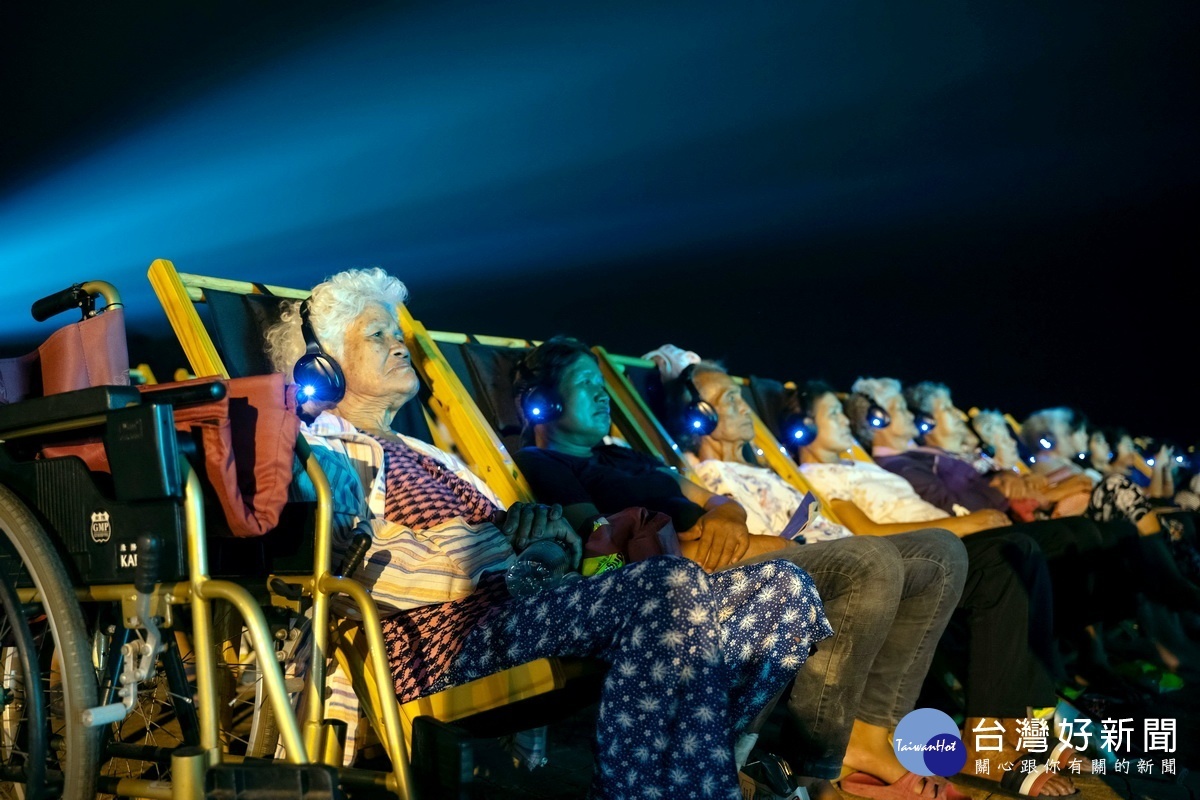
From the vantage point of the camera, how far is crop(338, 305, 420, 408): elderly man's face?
217cm

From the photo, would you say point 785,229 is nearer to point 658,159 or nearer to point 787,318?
point 787,318

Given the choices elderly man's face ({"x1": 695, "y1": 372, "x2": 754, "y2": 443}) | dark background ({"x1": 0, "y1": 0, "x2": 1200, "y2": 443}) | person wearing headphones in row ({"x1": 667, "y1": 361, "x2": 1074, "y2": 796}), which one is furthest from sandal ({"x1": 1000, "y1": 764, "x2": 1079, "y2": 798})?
dark background ({"x1": 0, "y1": 0, "x2": 1200, "y2": 443})

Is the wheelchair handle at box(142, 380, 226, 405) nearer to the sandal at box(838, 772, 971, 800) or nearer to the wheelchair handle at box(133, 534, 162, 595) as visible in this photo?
the wheelchair handle at box(133, 534, 162, 595)

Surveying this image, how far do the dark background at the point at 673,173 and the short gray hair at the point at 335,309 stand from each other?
0.71 metres

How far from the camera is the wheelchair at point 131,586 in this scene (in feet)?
4.07

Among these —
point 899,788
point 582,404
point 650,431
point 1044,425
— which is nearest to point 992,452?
point 1044,425

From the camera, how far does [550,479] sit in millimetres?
2471

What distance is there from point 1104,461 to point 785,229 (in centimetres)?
225

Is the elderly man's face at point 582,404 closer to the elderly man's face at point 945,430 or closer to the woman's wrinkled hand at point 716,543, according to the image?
the woman's wrinkled hand at point 716,543

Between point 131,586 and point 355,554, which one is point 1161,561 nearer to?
point 355,554

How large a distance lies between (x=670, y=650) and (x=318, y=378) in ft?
3.57

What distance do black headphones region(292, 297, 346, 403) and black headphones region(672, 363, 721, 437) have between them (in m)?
1.47

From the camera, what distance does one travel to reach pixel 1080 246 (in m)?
6.69

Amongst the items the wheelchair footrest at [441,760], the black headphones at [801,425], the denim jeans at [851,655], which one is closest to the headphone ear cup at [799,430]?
the black headphones at [801,425]
